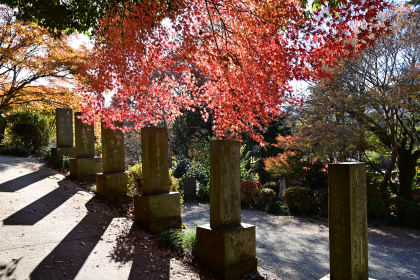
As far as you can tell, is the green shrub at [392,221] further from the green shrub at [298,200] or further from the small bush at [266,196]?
the small bush at [266,196]

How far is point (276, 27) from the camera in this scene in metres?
3.84

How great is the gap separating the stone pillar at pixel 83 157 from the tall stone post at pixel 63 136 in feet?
5.54

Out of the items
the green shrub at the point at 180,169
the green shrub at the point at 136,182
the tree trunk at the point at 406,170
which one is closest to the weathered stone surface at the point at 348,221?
the green shrub at the point at 136,182

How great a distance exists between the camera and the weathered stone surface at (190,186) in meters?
11.8

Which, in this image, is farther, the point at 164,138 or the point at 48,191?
the point at 48,191

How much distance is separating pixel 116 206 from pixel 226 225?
307 cm

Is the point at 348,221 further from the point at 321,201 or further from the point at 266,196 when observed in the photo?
the point at 266,196

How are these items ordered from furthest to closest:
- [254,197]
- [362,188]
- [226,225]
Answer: [254,197], [226,225], [362,188]

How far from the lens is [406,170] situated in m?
9.91

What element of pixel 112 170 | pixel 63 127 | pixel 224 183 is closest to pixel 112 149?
pixel 112 170

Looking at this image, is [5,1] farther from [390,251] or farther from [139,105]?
[390,251]

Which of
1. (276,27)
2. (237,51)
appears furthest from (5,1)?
(276,27)

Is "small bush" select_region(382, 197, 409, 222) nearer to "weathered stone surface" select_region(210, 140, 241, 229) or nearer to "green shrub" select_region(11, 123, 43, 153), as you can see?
"weathered stone surface" select_region(210, 140, 241, 229)

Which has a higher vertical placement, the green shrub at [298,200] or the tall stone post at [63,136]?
the tall stone post at [63,136]
